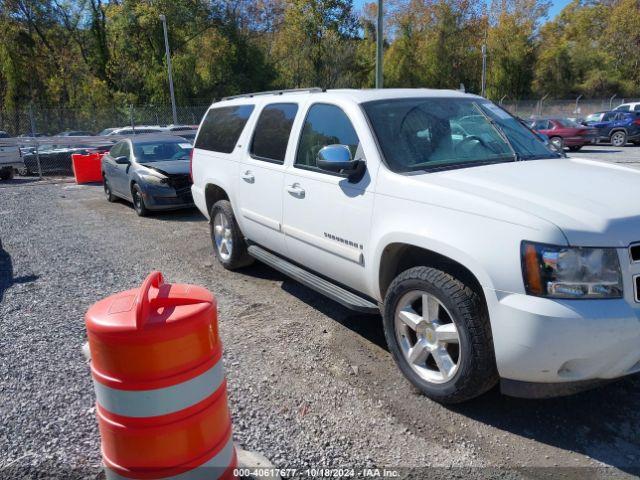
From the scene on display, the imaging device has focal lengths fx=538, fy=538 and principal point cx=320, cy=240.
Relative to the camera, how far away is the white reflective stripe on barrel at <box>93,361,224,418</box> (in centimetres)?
225

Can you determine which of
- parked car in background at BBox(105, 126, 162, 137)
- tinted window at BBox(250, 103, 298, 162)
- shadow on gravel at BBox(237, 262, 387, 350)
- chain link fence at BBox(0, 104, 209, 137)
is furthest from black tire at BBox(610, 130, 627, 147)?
tinted window at BBox(250, 103, 298, 162)

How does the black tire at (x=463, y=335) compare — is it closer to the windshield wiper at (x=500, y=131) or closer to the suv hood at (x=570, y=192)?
the suv hood at (x=570, y=192)

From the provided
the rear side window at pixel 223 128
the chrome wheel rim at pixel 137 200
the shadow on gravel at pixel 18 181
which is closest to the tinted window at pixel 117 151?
the chrome wheel rim at pixel 137 200

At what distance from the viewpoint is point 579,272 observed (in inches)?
103

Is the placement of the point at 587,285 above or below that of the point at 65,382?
above

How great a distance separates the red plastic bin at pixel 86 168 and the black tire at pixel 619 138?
69.1 ft

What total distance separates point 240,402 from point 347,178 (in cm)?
168

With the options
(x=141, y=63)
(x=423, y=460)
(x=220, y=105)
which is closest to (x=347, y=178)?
(x=423, y=460)

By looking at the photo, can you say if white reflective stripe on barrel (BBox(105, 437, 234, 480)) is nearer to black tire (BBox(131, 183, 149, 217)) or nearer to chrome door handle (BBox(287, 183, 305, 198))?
chrome door handle (BBox(287, 183, 305, 198))

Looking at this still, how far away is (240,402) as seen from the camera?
341cm

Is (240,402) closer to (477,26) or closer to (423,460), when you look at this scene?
(423,460)

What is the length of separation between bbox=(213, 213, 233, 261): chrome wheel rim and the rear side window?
29.9 inches

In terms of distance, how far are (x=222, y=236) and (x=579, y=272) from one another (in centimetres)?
422

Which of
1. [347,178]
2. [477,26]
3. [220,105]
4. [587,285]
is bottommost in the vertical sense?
[587,285]
